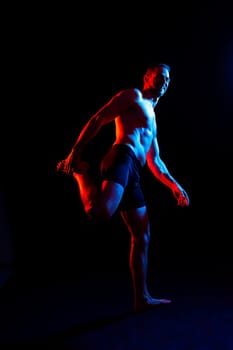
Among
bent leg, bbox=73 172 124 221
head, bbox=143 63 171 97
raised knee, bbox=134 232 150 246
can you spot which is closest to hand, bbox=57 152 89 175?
bent leg, bbox=73 172 124 221

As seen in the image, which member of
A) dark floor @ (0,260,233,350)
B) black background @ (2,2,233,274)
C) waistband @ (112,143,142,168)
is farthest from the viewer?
black background @ (2,2,233,274)

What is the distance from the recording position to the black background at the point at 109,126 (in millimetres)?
3805

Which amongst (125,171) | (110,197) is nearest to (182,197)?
(125,171)

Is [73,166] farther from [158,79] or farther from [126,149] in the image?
[158,79]

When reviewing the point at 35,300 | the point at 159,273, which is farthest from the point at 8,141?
the point at 159,273

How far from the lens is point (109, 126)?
412 cm

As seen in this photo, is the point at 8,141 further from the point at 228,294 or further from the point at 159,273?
the point at 228,294

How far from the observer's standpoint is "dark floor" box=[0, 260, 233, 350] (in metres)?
2.00

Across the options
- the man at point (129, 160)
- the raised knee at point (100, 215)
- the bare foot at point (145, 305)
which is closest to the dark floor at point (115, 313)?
the bare foot at point (145, 305)

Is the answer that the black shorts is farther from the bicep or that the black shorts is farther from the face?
the face

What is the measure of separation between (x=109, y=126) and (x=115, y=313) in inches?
87.3

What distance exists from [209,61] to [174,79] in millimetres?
409

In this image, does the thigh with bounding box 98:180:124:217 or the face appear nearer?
the thigh with bounding box 98:180:124:217

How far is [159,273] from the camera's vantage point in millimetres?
3486
